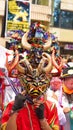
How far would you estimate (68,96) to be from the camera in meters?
5.68

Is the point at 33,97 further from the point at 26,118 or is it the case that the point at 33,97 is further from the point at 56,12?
the point at 56,12

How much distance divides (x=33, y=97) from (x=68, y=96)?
68.6 inches

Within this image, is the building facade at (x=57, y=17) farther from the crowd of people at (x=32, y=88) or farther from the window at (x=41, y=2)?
the crowd of people at (x=32, y=88)

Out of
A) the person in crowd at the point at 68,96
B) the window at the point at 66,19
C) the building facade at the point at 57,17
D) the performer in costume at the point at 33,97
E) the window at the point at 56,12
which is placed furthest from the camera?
the window at the point at 66,19

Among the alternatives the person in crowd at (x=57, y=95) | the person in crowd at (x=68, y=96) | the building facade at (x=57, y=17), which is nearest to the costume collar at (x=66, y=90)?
the person in crowd at (x=68, y=96)

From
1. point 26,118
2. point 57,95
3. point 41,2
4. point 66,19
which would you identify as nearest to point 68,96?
point 57,95

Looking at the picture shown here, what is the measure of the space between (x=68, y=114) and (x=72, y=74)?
1.53 ft

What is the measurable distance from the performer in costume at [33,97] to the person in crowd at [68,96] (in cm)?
140

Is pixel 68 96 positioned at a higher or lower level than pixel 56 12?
lower

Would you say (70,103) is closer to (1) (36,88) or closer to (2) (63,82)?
(2) (63,82)

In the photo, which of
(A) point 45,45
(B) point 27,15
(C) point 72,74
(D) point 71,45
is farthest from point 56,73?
(D) point 71,45

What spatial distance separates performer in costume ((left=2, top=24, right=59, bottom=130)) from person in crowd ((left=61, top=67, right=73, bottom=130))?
1.40 m

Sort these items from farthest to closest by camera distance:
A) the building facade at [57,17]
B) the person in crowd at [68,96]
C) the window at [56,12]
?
the window at [56,12]
the building facade at [57,17]
the person in crowd at [68,96]

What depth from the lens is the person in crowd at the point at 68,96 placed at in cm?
558
